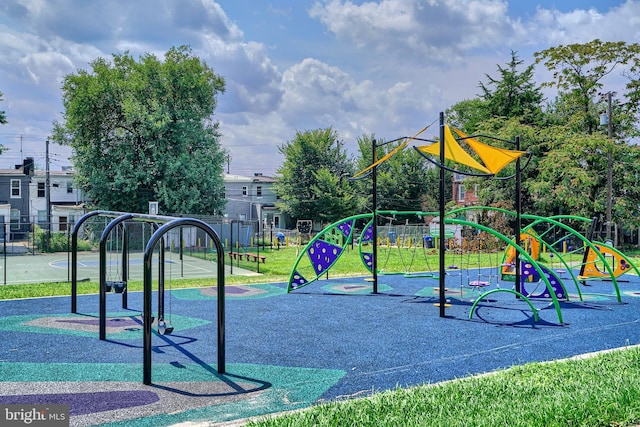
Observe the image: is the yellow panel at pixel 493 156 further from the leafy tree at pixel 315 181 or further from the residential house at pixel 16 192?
the residential house at pixel 16 192

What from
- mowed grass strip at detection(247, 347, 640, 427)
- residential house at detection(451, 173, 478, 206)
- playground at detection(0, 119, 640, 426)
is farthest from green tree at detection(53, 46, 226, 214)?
mowed grass strip at detection(247, 347, 640, 427)

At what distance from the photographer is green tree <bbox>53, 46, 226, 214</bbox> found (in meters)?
35.5

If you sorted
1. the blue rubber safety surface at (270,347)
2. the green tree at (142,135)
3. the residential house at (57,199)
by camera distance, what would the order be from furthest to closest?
the residential house at (57,199) < the green tree at (142,135) < the blue rubber safety surface at (270,347)

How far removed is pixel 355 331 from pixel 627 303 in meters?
7.02

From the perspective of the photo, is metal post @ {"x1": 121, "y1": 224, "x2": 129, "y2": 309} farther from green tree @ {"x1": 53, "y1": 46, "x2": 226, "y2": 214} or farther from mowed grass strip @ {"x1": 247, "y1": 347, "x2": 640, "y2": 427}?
green tree @ {"x1": 53, "y1": 46, "x2": 226, "y2": 214}

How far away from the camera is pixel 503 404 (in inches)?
192

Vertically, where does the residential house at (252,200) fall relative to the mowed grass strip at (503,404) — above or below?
above

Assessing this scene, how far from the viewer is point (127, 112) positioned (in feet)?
116

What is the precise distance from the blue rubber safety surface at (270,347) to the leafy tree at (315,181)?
119 ft

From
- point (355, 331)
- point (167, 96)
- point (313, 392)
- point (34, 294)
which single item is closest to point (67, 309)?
point (34, 294)

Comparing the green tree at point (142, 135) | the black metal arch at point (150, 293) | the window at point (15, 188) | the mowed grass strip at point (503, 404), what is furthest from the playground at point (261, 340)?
the window at point (15, 188)

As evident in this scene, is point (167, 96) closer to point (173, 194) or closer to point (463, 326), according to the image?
point (173, 194)

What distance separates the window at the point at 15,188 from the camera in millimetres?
48500

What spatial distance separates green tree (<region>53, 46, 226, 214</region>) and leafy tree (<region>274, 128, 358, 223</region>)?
13044 mm
